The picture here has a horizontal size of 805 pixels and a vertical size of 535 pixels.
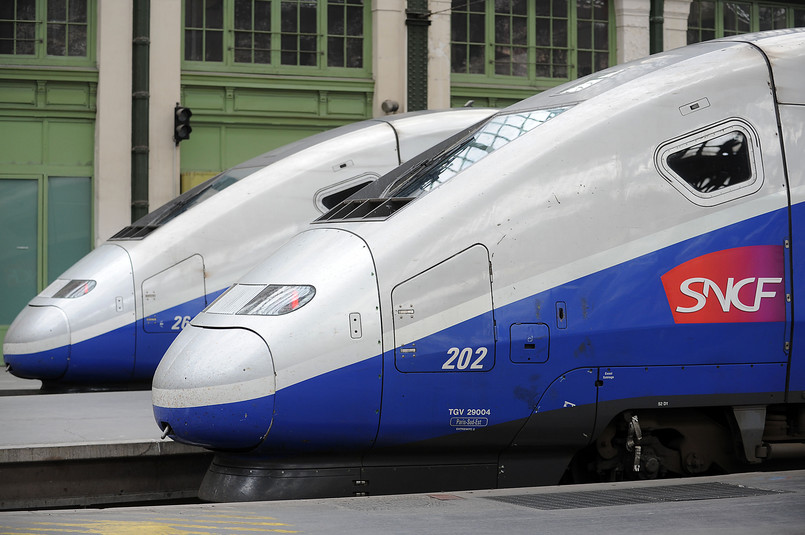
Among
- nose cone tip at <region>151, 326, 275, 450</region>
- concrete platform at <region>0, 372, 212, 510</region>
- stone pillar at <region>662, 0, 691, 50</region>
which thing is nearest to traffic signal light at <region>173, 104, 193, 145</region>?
stone pillar at <region>662, 0, 691, 50</region>

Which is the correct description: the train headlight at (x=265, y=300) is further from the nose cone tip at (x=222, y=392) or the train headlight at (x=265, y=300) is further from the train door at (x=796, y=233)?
the train door at (x=796, y=233)

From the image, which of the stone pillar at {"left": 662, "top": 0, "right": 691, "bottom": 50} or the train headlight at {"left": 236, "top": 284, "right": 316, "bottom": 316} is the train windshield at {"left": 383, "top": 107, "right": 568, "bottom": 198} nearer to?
the train headlight at {"left": 236, "top": 284, "right": 316, "bottom": 316}

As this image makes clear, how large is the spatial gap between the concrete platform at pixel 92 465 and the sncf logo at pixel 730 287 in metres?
3.64

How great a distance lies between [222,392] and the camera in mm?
6609

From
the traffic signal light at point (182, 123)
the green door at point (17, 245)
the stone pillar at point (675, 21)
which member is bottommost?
the green door at point (17, 245)

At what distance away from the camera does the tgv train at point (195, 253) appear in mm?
10750

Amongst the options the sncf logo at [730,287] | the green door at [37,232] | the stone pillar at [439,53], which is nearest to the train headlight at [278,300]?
the sncf logo at [730,287]

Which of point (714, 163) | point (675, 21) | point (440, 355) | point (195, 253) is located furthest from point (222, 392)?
point (675, 21)

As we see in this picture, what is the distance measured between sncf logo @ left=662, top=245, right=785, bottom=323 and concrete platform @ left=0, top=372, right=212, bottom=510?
3.64m

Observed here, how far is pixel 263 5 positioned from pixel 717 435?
38.5ft

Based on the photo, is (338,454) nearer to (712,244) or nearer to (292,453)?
(292,453)

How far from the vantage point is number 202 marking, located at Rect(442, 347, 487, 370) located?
22.2ft

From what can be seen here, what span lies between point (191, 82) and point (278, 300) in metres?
10.8

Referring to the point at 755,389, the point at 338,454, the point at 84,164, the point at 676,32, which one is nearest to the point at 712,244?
the point at 755,389
